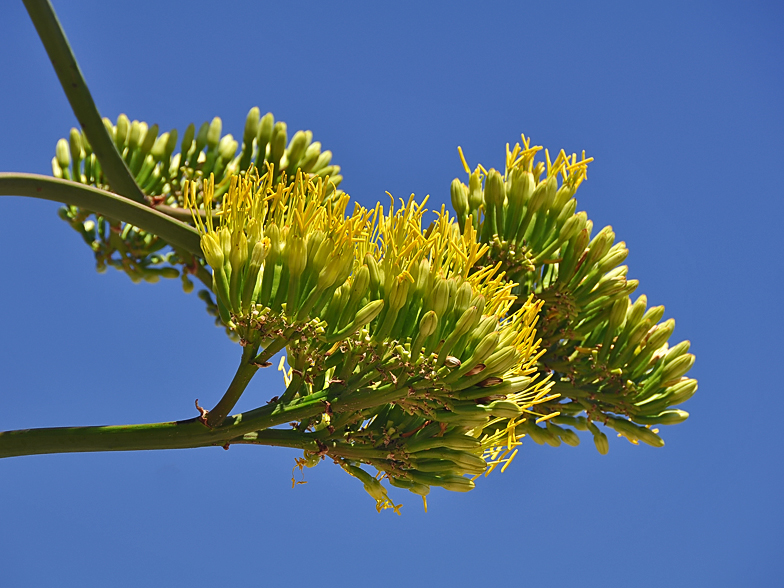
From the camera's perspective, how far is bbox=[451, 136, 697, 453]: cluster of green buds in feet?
10.7

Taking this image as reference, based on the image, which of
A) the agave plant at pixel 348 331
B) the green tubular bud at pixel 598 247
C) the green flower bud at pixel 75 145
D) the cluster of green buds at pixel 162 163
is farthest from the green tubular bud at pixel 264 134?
the green tubular bud at pixel 598 247

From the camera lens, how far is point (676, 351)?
3461mm

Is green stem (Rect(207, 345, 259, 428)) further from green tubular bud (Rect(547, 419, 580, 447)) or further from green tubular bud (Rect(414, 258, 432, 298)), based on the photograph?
green tubular bud (Rect(547, 419, 580, 447))

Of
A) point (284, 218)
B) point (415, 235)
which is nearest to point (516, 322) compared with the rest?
point (415, 235)

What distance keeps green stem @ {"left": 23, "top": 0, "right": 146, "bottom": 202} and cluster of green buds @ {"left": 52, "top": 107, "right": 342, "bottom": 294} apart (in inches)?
29.2

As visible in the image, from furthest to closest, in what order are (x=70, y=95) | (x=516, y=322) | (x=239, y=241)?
(x=70, y=95), (x=516, y=322), (x=239, y=241)

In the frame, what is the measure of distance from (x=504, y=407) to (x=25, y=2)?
7.77ft

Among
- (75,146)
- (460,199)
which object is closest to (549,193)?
(460,199)

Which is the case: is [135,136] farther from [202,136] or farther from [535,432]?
[535,432]

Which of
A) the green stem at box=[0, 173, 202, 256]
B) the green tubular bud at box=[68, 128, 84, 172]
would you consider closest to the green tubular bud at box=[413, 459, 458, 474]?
the green stem at box=[0, 173, 202, 256]

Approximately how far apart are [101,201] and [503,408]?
1.48 m

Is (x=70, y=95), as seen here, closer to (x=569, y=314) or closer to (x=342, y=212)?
(x=342, y=212)

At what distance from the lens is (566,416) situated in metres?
3.57

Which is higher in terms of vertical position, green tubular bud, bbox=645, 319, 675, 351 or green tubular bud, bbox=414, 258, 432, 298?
green tubular bud, bbox=645, 319, 675, 351
